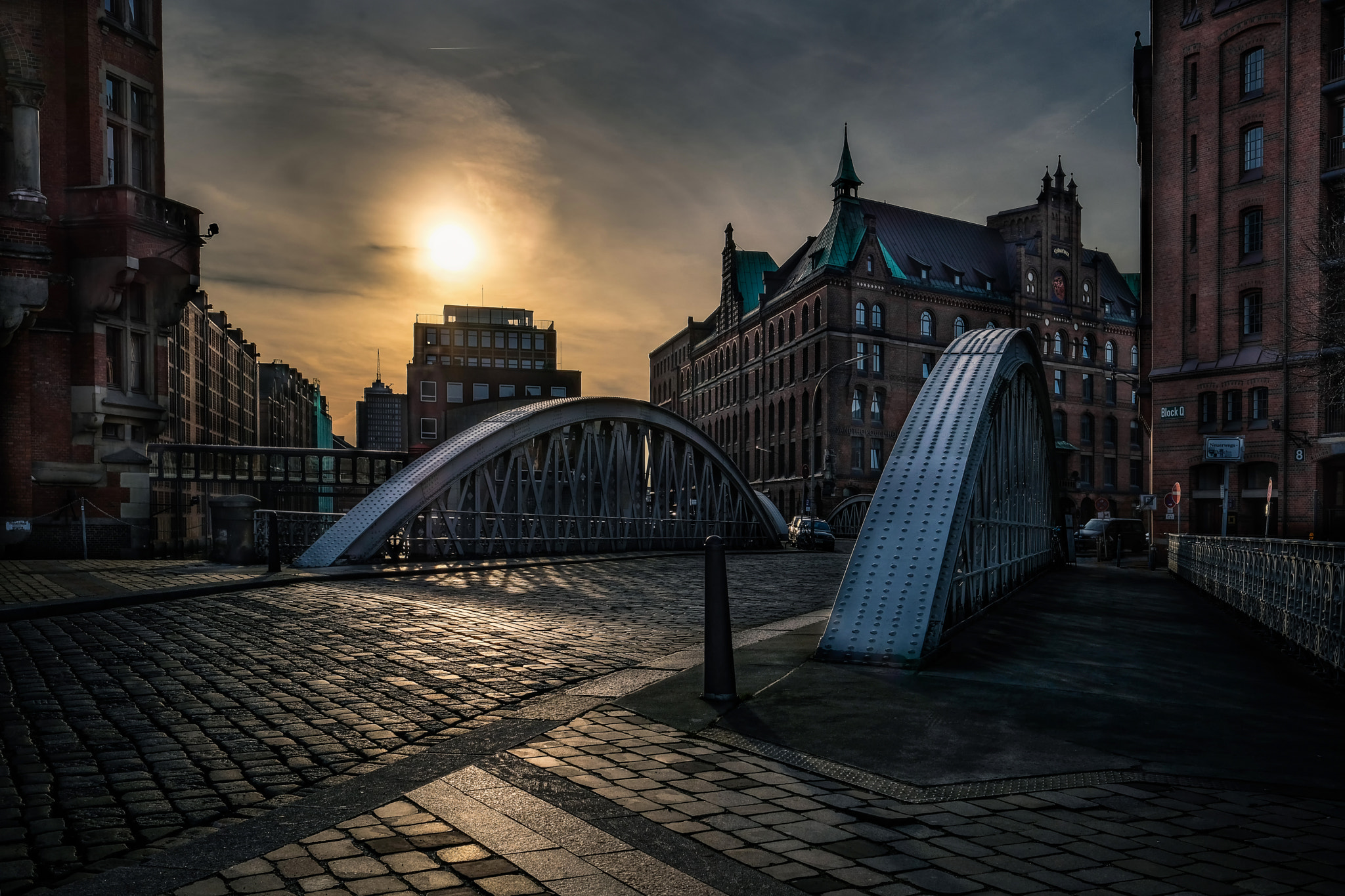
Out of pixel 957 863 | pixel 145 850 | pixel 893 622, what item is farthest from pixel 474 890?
pixel 893 622

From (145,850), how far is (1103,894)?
2976 millimetres

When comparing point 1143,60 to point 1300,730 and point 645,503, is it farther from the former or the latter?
point 1300,730

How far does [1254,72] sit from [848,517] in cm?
2883

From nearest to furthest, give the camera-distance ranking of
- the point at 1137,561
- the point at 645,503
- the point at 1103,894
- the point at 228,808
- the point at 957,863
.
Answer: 1. the point at 1103,894
2. the point at 957,863
3. the point at 228,808
4. the point at 645,503
5. the point at 1137,561

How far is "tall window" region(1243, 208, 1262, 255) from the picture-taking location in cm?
3762

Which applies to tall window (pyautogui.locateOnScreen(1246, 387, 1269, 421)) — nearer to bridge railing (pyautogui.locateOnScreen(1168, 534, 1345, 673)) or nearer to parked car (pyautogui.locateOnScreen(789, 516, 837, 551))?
parked car (pyautogui.locateOnScreen(789, 516, 837, 551))

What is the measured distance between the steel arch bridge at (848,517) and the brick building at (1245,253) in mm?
17776

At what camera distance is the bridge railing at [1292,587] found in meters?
7.17

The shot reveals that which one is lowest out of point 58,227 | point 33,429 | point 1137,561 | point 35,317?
point 1137,561

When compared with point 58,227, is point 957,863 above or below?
below

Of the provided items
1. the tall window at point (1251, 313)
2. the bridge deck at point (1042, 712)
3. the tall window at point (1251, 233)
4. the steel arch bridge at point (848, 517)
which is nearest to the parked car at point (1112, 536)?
the tall window at point (1251, 313)

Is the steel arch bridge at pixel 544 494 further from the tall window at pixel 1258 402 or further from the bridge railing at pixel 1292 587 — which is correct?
the tall window at pixel 1258 402

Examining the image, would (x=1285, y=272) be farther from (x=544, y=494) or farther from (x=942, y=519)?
(x=942, y=519)

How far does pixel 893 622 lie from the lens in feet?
21.8
